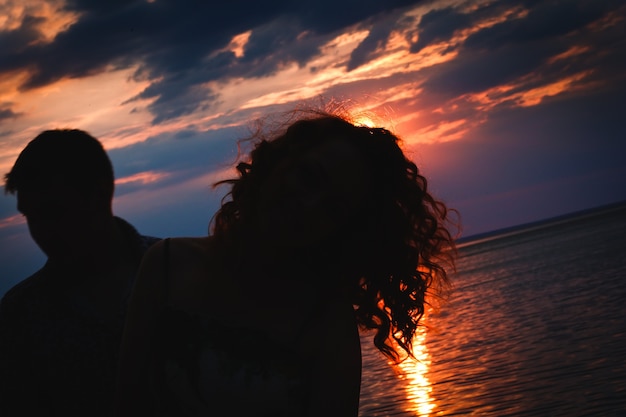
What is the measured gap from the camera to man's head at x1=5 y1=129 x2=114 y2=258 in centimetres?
309

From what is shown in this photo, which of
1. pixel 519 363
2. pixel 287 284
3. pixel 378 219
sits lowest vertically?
pixel 519 363

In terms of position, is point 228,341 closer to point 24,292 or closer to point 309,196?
point 309,196

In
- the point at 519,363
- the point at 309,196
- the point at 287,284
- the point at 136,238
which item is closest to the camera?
the point at 309,196

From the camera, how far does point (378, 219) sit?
2820 mm

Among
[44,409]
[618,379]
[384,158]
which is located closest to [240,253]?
[384,158]

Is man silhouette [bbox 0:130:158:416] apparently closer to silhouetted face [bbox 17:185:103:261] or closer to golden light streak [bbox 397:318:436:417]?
silhouetted face [bbox 17:185:103:261]

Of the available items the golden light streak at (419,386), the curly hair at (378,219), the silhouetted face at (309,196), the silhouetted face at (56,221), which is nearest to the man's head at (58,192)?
the silhouetted face at (56,221)

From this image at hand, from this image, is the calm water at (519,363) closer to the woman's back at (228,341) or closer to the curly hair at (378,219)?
the curly hair at (378,219)

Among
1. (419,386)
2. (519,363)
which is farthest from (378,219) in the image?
(519,363)

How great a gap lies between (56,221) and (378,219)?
1.49 meters

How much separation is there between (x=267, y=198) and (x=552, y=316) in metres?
14.9

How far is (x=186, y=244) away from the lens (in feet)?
8.39

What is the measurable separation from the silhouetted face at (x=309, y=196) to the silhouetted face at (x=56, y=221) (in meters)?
1.04

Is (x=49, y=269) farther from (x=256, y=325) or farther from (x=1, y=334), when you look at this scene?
(x=256, y=325)
